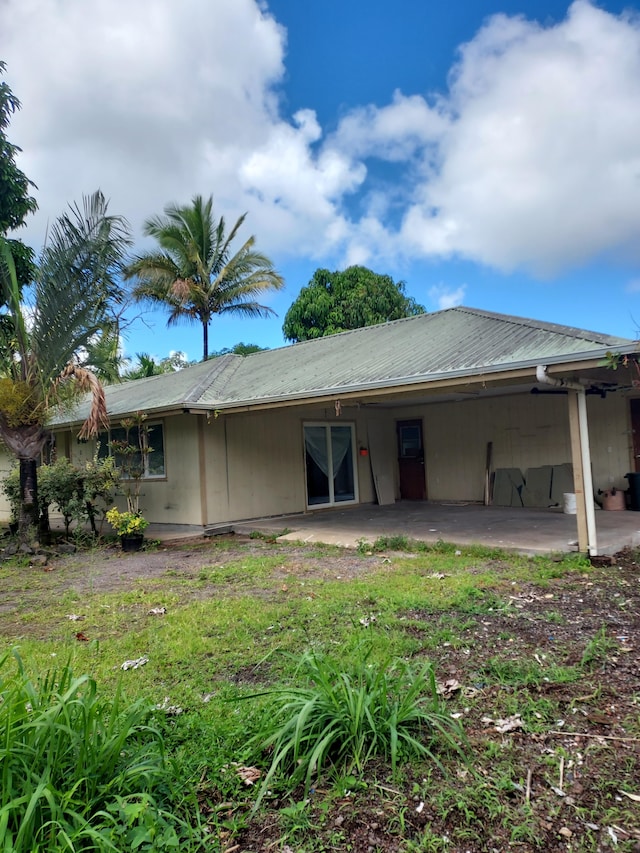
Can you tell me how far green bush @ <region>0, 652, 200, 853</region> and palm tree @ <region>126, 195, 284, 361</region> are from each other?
20975 millimetres

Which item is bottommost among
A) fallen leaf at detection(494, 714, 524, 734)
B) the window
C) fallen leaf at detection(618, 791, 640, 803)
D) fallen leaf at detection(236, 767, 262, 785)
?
fallen leaf at detection(618, 791, 640, 803)

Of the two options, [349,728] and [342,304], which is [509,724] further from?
[342,304]

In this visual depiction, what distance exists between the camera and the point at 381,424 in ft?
45.4

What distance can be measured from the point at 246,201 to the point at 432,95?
11.4 m

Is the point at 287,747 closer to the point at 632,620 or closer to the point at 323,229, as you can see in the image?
the point at 632,620

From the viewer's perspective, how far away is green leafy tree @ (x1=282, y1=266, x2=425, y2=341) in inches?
955

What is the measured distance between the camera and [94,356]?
9609 mm

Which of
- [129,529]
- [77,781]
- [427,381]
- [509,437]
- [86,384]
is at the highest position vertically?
[86,384]

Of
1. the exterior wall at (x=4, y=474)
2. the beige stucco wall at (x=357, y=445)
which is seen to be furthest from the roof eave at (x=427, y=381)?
the exterior wall at (x=4, y=474)

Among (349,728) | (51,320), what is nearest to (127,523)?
(51,320)

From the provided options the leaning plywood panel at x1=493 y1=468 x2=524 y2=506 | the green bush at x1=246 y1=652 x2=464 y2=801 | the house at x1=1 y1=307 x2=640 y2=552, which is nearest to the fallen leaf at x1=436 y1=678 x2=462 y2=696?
the green bush at x1=246 y1=652 x2=464 y2=801

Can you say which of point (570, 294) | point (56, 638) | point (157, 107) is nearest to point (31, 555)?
point (56, 638)

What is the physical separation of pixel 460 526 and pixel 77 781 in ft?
26.3

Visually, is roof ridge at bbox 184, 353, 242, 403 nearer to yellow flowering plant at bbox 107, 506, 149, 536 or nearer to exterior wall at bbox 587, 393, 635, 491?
yellow flowering plant at bbox 107, 506, 149, 536
